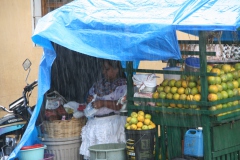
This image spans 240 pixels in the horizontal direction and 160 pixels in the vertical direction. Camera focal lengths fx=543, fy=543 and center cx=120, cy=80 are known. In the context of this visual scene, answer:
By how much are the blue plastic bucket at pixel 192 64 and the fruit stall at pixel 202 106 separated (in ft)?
0.15

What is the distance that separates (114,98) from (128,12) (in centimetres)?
130

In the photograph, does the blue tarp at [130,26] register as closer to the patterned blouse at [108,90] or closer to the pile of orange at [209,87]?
the pile of orange at [209,87]

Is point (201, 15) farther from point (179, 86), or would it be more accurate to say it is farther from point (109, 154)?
point (109, 154)

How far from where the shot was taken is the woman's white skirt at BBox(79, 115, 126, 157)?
7.07 m

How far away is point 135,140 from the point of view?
250 inches

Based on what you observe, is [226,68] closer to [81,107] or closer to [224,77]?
[224,77]

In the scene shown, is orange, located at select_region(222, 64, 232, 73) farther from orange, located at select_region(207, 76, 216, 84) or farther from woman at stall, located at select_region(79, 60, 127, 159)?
woman at stall, located at select_region(79, 60, 127, 159)

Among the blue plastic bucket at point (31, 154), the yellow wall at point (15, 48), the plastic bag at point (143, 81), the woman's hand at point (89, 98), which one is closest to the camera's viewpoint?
the plastic bag at point (143, 81)

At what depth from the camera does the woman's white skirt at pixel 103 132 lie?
707 centimetres

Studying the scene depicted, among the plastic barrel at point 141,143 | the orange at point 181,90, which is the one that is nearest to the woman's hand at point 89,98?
the plastic barrel at point 141,143

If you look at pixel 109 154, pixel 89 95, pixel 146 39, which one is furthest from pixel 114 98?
pixel 146 39

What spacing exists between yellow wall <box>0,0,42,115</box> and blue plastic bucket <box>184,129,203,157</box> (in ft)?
16.7

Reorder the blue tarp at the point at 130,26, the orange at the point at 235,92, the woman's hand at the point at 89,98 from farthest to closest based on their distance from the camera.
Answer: the woman's hand at the point at 89,98 → the orange at the point at 235,92 → the blue tarp at the point at 130,26

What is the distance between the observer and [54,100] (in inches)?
296
